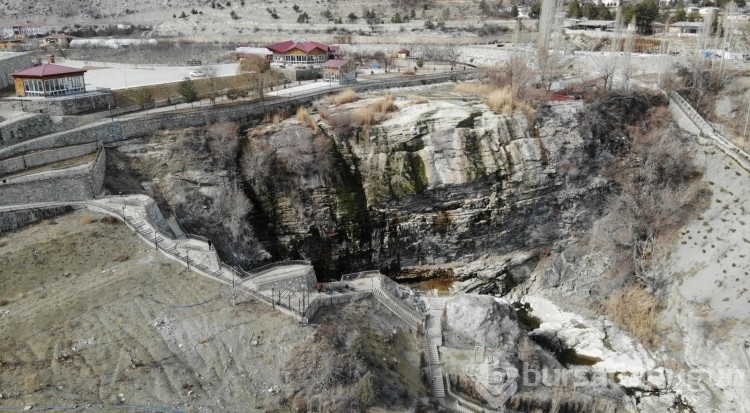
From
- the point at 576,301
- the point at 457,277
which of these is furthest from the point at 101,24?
the point at 576,301

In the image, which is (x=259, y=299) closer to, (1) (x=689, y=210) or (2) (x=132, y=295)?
(2) (x=132, y=295)

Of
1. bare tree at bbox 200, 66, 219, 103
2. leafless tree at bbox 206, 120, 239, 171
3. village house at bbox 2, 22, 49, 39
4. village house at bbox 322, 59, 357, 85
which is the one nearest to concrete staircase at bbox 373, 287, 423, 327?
leafless tree at bbox 206, 120, 239, 171

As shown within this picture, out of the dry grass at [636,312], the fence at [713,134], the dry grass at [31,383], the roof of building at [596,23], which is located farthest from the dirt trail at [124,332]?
the roof of building at [596,23]

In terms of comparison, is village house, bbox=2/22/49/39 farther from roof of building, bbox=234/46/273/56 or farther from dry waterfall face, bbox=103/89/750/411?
dry waterfall face, bbox=103/89/750/411

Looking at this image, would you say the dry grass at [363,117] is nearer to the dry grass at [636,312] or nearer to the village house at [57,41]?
the dry grass at [636,312]

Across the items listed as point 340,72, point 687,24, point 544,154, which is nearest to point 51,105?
point 340,72

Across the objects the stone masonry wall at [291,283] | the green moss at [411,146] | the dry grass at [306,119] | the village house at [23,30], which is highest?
the village house at [23,30]
